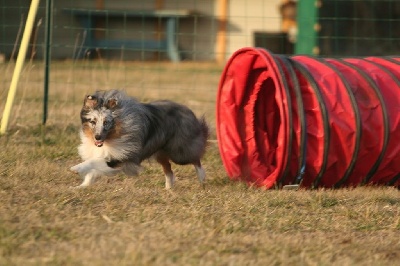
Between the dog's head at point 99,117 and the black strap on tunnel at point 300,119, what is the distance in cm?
132

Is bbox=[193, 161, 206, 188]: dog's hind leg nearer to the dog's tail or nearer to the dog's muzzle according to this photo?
the dog's tail

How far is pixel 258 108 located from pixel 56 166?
6.11 ft

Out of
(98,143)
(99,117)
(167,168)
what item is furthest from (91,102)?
(167,168)

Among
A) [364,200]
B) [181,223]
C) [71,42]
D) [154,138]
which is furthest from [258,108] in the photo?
[71,42]

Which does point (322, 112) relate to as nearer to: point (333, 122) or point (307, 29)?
point (333, 122)

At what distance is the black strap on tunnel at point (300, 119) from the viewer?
6.32 m

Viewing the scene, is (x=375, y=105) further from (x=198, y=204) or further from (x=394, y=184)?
(x=198, y=204)

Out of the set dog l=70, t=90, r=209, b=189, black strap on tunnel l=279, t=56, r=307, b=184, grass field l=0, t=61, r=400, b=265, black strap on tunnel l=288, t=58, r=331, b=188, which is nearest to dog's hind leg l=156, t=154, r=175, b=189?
dog l=70, t=90, r=209, b=189

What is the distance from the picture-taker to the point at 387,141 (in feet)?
21.4

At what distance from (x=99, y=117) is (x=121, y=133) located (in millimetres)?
213

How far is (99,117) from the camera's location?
632cm

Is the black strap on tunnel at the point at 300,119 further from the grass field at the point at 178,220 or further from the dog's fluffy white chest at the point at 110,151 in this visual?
the dog's fluffy white chest at the point at 110,151

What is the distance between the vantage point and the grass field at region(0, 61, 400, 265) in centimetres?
440

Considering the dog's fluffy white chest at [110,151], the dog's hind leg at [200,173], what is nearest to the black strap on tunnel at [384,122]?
the dog's hind leg at [200,173]
